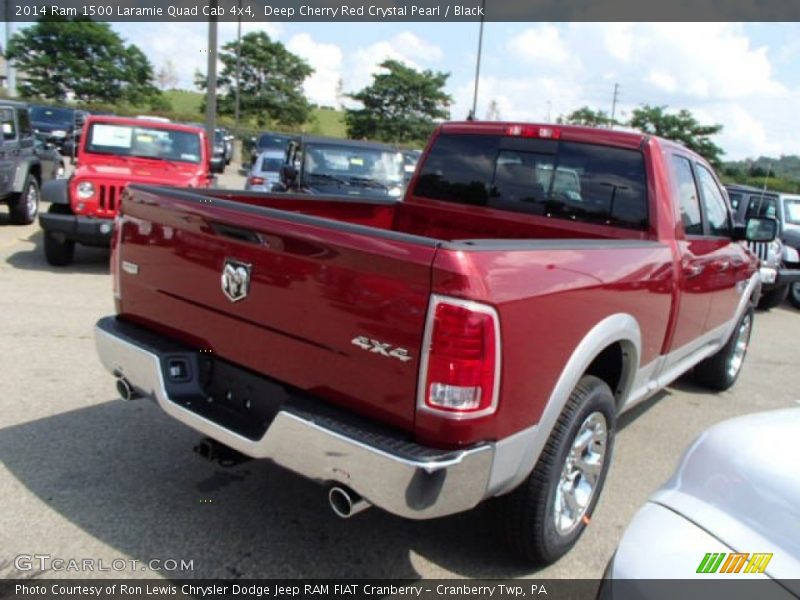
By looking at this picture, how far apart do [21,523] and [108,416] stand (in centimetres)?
122

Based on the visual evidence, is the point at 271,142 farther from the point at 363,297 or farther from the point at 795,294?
the point at 363,297

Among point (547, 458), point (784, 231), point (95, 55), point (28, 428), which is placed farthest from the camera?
point (95, 55)

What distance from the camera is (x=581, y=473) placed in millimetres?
3217

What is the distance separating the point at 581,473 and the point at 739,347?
141 inches

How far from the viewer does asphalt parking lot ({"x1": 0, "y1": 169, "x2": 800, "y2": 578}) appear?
294 cm

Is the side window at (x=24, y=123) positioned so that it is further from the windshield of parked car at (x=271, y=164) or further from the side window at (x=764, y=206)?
the side window at (x=764, y=206)

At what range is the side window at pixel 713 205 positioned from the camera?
183 inches

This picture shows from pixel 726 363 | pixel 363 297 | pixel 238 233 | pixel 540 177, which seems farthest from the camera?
pixel 726 363

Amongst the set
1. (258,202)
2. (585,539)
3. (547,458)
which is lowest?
(585,539)

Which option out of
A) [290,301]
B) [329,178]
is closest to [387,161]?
[329,178]

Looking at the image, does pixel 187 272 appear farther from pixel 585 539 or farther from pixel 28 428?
pixel 585 539

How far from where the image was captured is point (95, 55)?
5575 centimetres

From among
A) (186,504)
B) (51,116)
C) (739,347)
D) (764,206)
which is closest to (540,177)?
(186,504)

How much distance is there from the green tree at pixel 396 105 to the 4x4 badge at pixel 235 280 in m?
49.0
